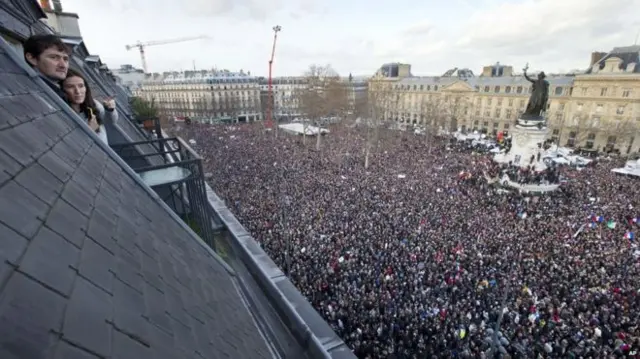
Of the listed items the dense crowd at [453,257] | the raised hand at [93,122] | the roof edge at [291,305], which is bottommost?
the dense crowd at [453,257]

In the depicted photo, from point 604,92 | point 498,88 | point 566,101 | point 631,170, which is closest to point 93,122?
point 631,170

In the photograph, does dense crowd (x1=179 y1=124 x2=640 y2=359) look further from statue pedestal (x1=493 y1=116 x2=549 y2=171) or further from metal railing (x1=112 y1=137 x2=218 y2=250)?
metal railing (x1=112 y1=137 x2=218 y2=250)

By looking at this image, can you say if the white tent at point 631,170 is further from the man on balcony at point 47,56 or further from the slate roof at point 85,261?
the man on balcony at point 47,56

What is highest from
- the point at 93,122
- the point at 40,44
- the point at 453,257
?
the point at 40,44

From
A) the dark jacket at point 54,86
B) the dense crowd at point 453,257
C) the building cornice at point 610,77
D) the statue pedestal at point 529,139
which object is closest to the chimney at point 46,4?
the dense crowd at point 453,257

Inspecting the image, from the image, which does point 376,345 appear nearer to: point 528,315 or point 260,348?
point 528,315

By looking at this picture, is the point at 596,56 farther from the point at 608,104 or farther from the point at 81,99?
the point at 81,99
